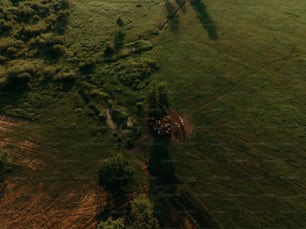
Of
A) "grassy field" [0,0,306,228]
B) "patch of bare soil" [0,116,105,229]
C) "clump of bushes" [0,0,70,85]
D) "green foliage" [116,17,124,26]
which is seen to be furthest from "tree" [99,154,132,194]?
"green foliage" [116,17,124,26]

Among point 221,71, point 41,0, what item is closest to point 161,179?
point 221,71

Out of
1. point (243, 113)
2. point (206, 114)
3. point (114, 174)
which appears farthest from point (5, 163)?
point (243, 113)

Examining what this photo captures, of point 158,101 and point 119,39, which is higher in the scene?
point 119,39

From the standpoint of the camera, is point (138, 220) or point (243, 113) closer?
point (138, 220)

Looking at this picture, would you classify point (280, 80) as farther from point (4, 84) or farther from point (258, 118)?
point (4, 84)

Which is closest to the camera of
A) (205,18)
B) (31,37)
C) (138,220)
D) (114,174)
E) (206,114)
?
(138,220)

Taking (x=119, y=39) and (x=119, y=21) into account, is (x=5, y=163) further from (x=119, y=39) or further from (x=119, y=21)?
(x=119, y=21)

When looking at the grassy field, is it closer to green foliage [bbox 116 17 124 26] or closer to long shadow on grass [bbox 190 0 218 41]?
long shadow on grass [bbox 190 0 218 41]
